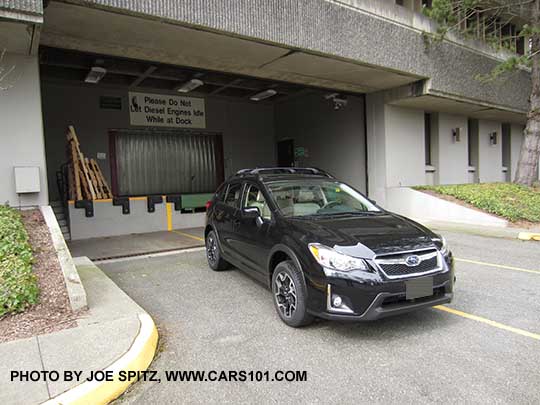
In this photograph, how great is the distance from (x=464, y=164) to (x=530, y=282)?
1149 centimetres

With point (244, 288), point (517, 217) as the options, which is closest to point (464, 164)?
point (517, 217)

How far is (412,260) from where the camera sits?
3.59 m

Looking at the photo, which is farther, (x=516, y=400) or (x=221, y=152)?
(x=221, y=152)

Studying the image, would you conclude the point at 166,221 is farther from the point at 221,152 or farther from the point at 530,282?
the point at 530,282

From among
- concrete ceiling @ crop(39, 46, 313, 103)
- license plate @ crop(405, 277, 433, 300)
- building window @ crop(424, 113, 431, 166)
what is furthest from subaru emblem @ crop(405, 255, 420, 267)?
building window @ crop(424, 113, 431, 166)

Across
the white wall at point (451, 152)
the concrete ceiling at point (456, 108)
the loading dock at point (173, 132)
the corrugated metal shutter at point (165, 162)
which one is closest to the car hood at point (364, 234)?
the loading dock at point (173, 132)

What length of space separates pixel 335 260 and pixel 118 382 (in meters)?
2.04

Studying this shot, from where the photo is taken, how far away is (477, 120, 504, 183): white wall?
17.0 meters

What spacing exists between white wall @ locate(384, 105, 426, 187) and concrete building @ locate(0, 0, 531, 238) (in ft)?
0.19

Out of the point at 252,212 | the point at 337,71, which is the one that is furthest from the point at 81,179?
the point at 252,212

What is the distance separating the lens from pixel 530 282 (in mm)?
5352

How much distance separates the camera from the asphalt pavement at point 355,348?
9.21ft

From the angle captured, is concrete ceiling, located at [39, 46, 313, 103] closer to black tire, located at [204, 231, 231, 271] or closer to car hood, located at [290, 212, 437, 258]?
black tire, located at [204, 231, 231, 271]

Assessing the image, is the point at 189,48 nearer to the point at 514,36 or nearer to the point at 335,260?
the point at 335,260
